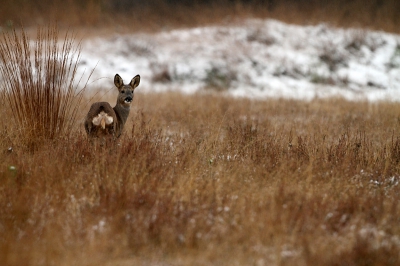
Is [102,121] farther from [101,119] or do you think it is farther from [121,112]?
[121,112]

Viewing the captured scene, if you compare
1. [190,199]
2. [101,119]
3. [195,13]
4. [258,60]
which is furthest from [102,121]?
[195,13]

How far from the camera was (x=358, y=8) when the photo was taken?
2083 cm

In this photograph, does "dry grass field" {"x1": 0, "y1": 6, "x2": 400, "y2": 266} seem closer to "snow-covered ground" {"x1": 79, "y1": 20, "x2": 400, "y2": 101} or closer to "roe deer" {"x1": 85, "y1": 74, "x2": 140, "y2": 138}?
"roe deer" {"x1": 85, "y1": 74, "x2": 140, "y2": 138}

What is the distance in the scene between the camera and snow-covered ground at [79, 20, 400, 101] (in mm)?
15492

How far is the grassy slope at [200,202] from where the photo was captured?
4070 mm

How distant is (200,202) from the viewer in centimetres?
495

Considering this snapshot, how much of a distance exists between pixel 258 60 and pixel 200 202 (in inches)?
504

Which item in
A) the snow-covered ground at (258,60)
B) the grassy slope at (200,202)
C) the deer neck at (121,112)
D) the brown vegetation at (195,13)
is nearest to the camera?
the grassy slope at (200,202)

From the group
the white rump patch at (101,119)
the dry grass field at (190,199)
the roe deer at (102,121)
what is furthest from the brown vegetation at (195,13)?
the white rump patch at (101,119)

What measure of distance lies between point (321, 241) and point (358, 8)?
18435mm

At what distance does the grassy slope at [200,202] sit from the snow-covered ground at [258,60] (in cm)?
784

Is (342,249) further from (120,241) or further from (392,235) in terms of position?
(120,241)

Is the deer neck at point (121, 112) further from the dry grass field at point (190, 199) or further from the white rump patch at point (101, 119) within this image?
the white rump patch at point (101, 119)

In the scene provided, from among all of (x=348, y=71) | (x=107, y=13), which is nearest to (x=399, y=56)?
(x=348, y=71)
